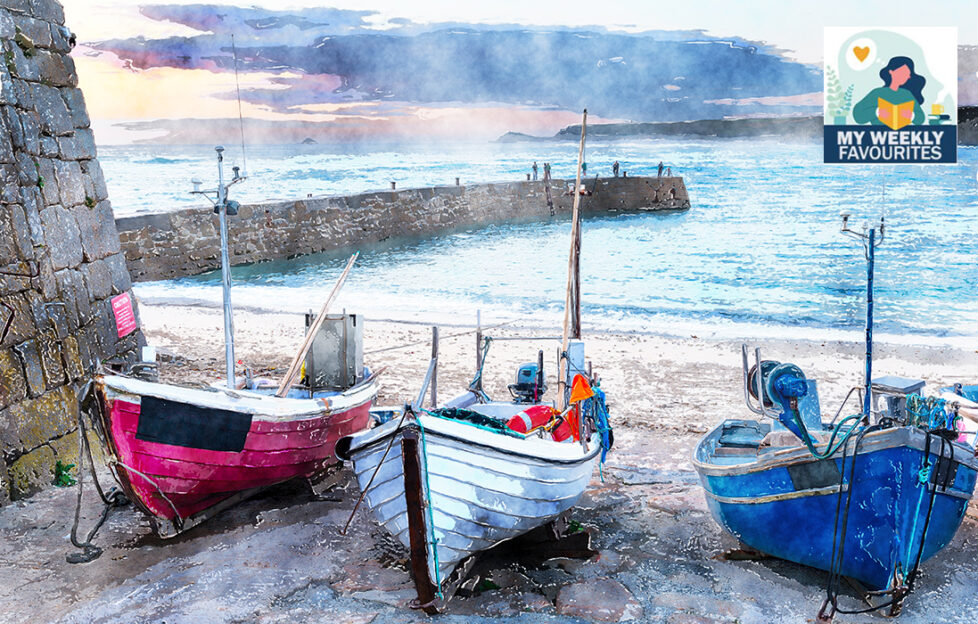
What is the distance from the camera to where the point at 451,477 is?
20.1ft

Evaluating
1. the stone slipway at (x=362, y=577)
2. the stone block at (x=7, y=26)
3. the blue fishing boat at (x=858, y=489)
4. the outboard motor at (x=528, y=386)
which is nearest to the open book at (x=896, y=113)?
the outboard motor at (x=528, y=386)

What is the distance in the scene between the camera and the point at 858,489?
6.02m

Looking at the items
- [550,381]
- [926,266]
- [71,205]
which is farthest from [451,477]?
[926,266]

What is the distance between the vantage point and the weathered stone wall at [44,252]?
27.5ft

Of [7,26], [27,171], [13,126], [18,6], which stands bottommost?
[27,171]

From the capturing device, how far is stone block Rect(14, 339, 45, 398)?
8.43m

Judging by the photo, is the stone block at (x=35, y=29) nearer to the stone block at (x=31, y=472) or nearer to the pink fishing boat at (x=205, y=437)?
the pink fishing boat at (x=205, y=437)

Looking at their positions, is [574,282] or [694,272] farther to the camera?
[694,272]

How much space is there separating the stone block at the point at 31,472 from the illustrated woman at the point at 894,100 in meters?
29.2

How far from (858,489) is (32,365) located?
7.68 metres

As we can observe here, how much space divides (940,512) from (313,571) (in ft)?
15.7

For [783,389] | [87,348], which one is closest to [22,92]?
[87,348]

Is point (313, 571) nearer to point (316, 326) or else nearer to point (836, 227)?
point (316, 326)

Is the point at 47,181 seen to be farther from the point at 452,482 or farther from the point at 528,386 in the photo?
the point at 452,482
